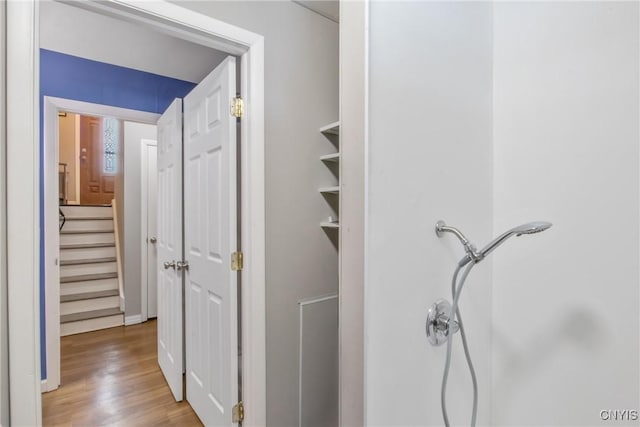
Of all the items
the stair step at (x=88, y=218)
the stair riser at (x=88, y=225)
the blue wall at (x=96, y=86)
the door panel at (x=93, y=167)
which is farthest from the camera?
the door panel at (x=93, y=167)

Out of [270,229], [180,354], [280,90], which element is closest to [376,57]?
[280,90]

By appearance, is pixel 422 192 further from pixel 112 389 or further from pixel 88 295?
pixel 88 295

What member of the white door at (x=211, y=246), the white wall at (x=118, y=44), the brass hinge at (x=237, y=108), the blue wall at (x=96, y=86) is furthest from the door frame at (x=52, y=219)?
the brass hinge at (x=237, y=108)

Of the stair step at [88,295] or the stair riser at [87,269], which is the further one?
the stair riser at [87,269]

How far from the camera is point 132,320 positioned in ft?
12.2

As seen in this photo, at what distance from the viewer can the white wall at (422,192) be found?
889mm

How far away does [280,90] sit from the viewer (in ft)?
5.31

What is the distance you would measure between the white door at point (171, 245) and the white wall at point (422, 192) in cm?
165

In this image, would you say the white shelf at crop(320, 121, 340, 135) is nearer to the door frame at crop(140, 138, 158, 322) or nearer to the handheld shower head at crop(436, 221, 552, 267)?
the handheld shower head at crop(436, 221, 552, 267)

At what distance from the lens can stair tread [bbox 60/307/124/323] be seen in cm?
346

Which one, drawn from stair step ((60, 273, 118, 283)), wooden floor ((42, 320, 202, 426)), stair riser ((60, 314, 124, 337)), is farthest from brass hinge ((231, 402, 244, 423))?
stair step ((60, 273, 118, 283))

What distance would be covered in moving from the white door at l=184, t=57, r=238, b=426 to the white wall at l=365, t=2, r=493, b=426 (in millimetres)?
901

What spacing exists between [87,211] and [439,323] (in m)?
5.17

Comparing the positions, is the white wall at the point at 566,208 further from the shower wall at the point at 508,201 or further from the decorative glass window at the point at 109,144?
the decorative glass window at the point at 109,144
